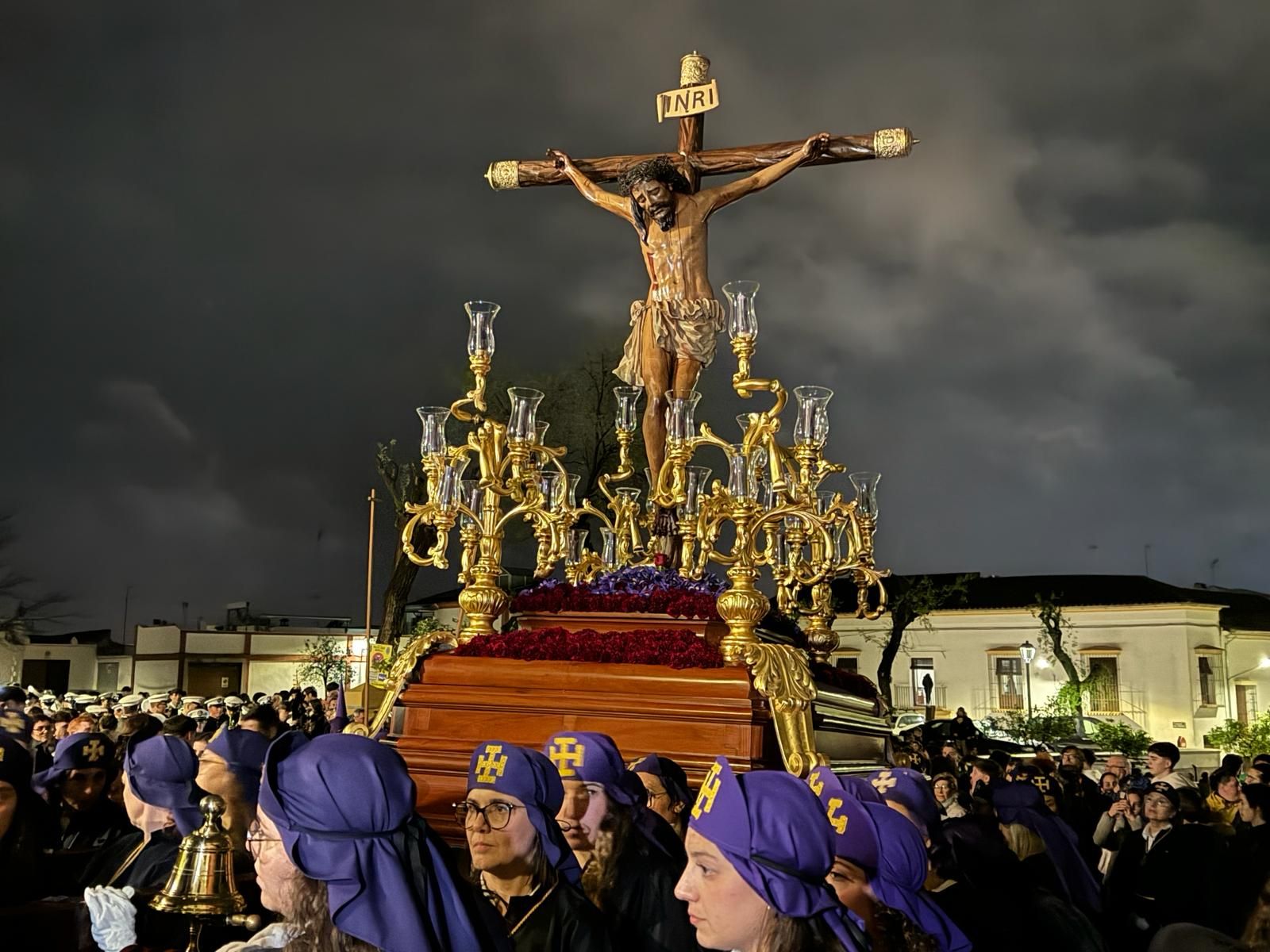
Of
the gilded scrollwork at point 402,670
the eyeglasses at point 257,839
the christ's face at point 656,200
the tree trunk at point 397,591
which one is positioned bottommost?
the eyeglasses at point 257,839

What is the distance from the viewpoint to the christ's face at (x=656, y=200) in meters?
8.88

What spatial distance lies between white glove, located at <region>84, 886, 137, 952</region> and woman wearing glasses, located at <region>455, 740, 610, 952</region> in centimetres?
88

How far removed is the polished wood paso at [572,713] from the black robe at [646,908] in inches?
96.6

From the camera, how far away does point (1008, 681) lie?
131 ft

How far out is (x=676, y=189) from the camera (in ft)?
30.2

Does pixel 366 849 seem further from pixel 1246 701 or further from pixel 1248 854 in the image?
pixel 1246 701

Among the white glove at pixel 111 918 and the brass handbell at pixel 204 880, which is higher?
the brass handbell at pixel 204 880

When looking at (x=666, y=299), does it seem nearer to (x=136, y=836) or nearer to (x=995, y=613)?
(x=136, y=836)

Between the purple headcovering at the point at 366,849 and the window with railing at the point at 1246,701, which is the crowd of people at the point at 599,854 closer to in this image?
the purple headcovering at the point at 366,849

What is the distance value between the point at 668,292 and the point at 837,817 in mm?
6357

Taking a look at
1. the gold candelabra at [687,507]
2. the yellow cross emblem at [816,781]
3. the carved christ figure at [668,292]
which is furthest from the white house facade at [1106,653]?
the yellow cross emblem at [816,781]

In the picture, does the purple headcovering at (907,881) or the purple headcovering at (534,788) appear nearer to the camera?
the purple headcovering at (907,881)

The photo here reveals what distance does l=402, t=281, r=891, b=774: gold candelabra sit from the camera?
7109 mm

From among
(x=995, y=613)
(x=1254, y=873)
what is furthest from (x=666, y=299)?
(x=995, y=613)
